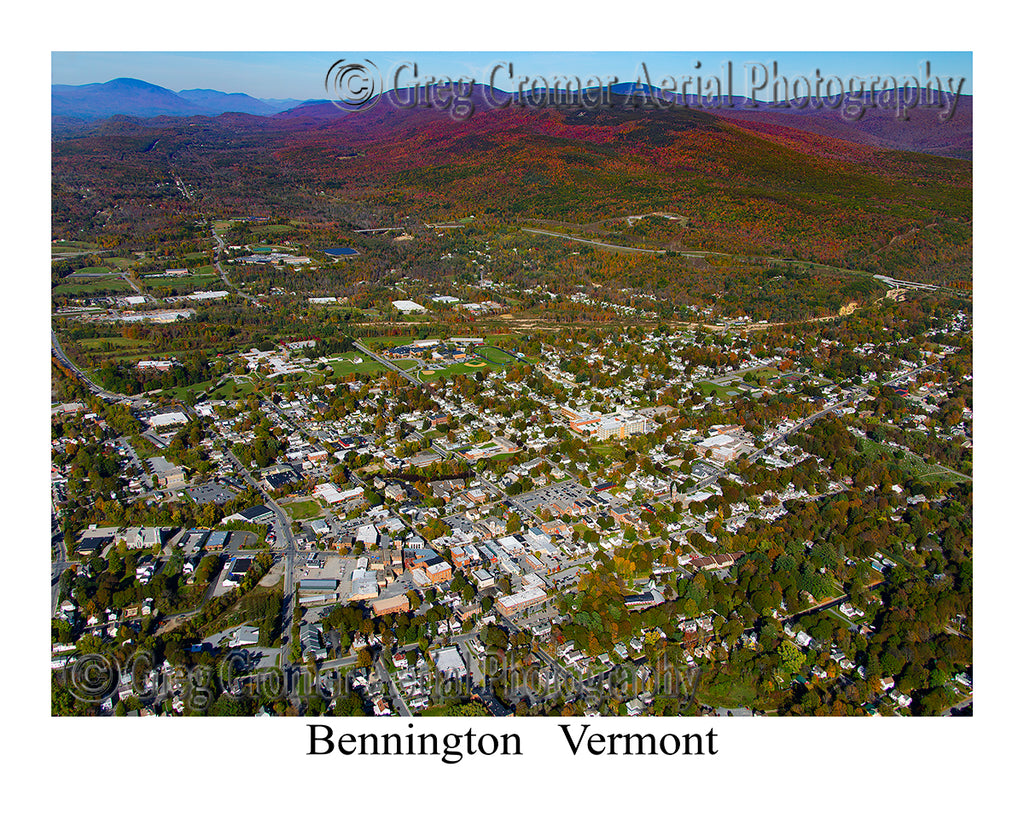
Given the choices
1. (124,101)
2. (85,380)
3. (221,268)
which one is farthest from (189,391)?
(124,101)

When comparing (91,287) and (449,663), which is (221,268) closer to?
(91,287)

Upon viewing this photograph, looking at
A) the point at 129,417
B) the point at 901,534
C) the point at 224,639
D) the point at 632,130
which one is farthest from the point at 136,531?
the point at 632,130

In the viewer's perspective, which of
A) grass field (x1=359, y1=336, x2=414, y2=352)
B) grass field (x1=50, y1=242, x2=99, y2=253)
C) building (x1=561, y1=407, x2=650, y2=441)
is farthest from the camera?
grass field (x1=50, y1=242, x2=99, y2=253)

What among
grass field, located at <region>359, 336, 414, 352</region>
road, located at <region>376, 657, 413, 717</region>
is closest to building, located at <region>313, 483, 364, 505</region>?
road, located at <region>376, 657, 413, 717</region>

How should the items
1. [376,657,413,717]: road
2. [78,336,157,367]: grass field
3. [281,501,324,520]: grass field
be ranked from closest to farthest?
[376,657,413,717]: road
[281,501,324,520]: grass field
[78,336,157,367]: grass field

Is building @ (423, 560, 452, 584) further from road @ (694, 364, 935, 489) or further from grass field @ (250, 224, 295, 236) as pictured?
grass field @ (250, 224, 295, 236)

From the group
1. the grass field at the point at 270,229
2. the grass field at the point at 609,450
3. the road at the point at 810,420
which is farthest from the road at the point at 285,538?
the grass field at the point at 270,229
